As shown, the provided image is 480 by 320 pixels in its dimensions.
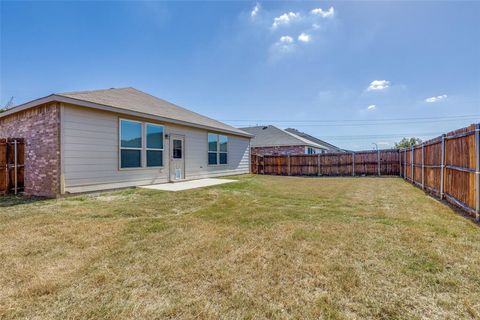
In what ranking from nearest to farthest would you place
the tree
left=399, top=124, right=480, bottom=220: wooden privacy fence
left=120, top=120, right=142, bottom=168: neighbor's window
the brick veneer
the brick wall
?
left=399, top=124, right=480, bottom=220: wooden privacy fence
the brick veneer
left=120, top=120, right=142, bottom=168: neighbor's window
the brick wall
the tree

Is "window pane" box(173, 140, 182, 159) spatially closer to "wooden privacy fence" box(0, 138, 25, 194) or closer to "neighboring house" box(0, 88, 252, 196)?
A: "neighboring house" box(0, 88, 252, 196)

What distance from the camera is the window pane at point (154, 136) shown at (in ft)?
28.8

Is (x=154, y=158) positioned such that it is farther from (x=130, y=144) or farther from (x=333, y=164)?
(x=333, y=164)

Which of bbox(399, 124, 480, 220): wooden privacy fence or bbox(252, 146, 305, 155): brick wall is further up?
bbox(252, 146, 305, 155): brick wall

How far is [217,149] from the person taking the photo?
12773mm

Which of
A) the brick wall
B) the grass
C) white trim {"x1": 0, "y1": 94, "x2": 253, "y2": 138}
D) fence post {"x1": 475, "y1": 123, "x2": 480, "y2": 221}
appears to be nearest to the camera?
the grass

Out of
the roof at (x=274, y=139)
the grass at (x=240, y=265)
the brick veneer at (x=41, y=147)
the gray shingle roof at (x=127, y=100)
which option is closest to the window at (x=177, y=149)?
the gray shingle roof at (x=127, y=100)

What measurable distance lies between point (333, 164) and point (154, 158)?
12525 mm

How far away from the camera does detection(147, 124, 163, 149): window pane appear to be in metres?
8.77

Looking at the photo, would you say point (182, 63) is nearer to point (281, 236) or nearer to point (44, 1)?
point (44, 1)

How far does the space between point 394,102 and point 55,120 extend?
26.3m

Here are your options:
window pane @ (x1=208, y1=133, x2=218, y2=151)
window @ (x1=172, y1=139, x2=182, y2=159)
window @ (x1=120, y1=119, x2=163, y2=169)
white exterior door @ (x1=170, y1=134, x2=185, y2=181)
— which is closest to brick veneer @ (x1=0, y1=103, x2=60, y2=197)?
window @ (x1=120, y1=119, x2=163, y2=169)

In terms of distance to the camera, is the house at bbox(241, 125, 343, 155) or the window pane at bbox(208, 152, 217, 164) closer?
the window pane at bbox(208, 152, 217, 164)

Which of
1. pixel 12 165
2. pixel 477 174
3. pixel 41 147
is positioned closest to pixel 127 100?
pixel 41 147
